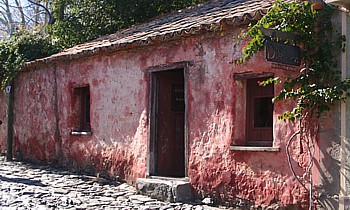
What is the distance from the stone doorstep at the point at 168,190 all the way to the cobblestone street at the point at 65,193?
14 centimetres

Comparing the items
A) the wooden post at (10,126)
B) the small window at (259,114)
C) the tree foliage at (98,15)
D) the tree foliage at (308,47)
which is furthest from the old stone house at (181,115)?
the tree foliage at (98,15)

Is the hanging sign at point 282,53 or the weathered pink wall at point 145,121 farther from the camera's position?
the weathered pink wall at point 145,121

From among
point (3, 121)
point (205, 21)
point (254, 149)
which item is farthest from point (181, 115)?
point (3, 121)

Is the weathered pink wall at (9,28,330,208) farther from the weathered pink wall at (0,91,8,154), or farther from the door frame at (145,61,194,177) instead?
the weathered pink wall at (0,91,8,154)

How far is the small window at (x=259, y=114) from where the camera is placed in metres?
7.53

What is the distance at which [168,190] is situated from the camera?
818 cm

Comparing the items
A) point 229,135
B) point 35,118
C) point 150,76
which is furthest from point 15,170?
point 229,135

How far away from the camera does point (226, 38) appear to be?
7832mm

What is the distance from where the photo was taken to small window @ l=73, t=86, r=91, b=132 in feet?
39.3

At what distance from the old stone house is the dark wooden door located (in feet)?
0.07

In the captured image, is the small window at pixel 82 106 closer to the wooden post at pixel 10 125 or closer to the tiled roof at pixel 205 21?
the tiled roof at pixel 205 21

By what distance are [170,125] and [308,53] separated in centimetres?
382

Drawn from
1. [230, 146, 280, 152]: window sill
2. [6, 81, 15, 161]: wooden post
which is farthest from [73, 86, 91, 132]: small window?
[230, 146, 280, 152]: window sill

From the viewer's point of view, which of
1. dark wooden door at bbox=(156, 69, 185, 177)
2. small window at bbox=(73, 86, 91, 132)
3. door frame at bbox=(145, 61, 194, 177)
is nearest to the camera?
door frame at bbox=(145, 61, 194, 177)
